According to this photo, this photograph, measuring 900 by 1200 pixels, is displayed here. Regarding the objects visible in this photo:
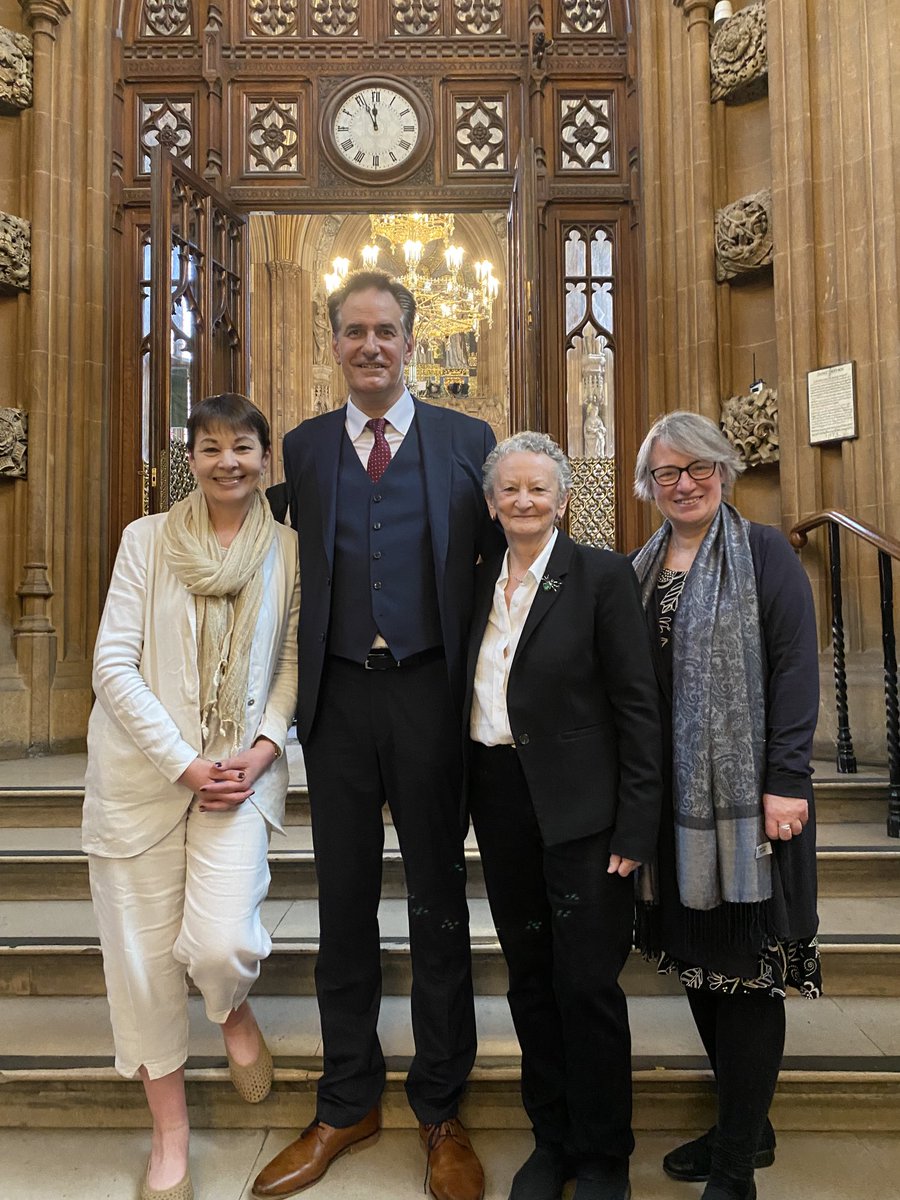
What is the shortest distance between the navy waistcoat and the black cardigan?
541 millimetres

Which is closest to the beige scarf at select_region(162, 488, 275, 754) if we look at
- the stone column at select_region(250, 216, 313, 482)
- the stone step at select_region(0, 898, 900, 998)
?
the stone step at select_region(0, 898, 900, 998)

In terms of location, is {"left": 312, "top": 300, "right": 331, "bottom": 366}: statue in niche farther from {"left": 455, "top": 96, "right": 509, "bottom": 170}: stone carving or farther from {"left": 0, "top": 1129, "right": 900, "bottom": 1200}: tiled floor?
{"left": 0, "top": 1129, "right": 900, "bottom": 1200}: tiled floor

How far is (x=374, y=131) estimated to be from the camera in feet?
18.9

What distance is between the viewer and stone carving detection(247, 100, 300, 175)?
19.0ft

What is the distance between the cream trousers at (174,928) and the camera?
184cm

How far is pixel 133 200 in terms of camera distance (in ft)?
18.6

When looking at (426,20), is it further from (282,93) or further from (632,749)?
(632,749)

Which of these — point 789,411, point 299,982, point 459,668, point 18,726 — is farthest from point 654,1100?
point 18,726

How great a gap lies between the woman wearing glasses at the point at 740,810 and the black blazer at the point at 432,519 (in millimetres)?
451

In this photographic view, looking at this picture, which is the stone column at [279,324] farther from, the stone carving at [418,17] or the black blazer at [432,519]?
the black blazer at [432,519]

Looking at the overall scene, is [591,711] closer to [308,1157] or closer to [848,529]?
[308,1157]

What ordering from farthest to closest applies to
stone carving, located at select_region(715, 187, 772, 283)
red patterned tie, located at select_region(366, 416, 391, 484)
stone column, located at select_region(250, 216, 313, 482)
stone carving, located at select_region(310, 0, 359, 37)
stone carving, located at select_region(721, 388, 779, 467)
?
stone column, located at select_region(250, 216, 313, 482) → stone carving, located at select_region(310, 0, 359, 37) → stone carving, located at select_region(715, 187, 772, 283) → stone carving, located at select_region(721, 388, 779, 467) → red patterned tie, located at select_region(366, 416, 391, 484)

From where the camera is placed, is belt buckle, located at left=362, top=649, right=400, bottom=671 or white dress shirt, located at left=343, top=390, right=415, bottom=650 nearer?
belt buckle, located at left=362, top=649, right=400, bottom=671

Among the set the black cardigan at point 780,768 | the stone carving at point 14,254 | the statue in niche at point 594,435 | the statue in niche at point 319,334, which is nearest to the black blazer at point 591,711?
the black cardigan at point 780,768
